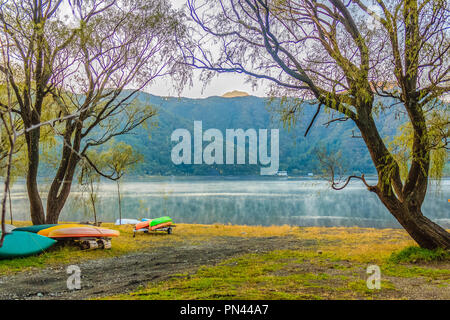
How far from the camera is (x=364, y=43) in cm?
732

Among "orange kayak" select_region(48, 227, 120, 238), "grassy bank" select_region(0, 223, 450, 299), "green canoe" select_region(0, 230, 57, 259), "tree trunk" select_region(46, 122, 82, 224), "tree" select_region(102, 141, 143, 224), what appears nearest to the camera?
"grassy bank" select_region(0, 223, 450, 299)

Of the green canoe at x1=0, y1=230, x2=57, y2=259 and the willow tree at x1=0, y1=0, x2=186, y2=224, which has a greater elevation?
the willow tree at x1=0, y1=0, x2=186, y2=224

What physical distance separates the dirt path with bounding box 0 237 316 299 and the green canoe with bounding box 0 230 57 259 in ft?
4.53

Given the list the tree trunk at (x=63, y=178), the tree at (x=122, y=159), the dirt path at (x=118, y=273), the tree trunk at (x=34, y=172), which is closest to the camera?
the dirt path at (x=118, y=273)

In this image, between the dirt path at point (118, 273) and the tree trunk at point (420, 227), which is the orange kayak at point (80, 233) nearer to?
the dirt path at point (118, 273)

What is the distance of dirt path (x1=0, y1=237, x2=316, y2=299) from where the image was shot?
223 inches

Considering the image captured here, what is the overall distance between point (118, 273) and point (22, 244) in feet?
10.3

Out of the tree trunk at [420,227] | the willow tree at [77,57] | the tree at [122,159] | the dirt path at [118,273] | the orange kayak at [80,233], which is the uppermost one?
the willow tree at [77,57]

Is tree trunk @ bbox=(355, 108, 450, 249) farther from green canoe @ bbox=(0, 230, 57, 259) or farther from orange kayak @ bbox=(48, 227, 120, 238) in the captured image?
green canoe @ bbox=(0, 230, 57, 259)

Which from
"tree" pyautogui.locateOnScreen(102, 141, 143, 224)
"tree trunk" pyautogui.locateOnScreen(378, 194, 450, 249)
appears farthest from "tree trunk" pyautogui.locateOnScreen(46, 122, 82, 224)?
"tree trunk" pyautogui.locateOnScreen(378, 194, 450, 249)

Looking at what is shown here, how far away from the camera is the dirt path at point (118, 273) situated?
568 cm

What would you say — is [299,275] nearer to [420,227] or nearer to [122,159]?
[420,227]

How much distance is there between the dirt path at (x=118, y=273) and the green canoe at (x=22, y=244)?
4.53ft

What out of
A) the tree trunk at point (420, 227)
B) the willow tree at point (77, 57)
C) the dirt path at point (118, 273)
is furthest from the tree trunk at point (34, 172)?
the tree trunk at point (420, 227)
